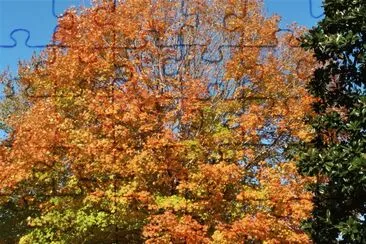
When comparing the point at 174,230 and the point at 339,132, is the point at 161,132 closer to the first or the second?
the point at 174,230

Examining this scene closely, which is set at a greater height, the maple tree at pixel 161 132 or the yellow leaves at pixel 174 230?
the maple tree at pixel 161 132

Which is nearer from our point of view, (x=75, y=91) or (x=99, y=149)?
(x=99, y=149)

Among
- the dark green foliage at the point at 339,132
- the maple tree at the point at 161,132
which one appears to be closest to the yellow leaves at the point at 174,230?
the maple tree at the point at 161,132

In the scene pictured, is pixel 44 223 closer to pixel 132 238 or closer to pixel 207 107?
pixel 132 238

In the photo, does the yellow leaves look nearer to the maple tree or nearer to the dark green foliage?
the maple tree

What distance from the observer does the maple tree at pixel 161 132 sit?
1962 centimetres

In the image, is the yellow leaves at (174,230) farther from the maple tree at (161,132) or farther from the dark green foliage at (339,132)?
the dark green foliage at (339,132)

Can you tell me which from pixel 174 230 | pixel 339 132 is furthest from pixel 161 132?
pixel 339 132

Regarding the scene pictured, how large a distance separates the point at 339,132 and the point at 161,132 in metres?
10.5

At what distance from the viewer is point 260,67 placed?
2377 cm

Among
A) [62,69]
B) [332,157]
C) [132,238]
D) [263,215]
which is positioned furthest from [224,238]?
[62,69]

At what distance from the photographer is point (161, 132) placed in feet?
69.1

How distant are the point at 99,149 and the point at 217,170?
15.0 feet

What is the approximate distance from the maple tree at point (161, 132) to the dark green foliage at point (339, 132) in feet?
23.8
